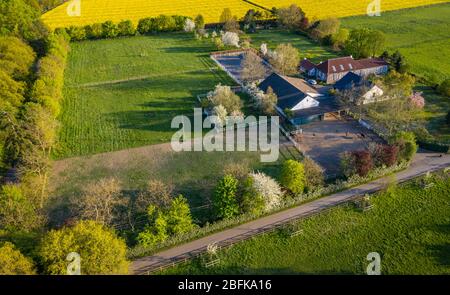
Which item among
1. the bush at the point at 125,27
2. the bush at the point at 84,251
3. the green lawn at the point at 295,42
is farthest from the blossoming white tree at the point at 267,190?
the bush at the point at 125,27

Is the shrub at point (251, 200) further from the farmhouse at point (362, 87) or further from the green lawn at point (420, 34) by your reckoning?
the green lawn at point (420, 34)

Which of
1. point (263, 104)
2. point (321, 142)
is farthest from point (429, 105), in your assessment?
point (263, 104)

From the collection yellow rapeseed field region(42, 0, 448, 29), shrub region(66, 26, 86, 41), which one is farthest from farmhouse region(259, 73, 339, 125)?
shrub region(66, 26, 86, 41)

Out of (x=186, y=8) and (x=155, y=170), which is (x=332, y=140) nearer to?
(x=155, y=170)

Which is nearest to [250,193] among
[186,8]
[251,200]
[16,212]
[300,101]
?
[251,200]

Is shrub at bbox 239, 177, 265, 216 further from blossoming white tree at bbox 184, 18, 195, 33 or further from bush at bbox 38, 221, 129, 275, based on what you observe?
blossoming white tree at bbox 184, 18, 195, 33

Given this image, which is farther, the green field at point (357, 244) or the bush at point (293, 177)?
the bush at point (293, 177)
